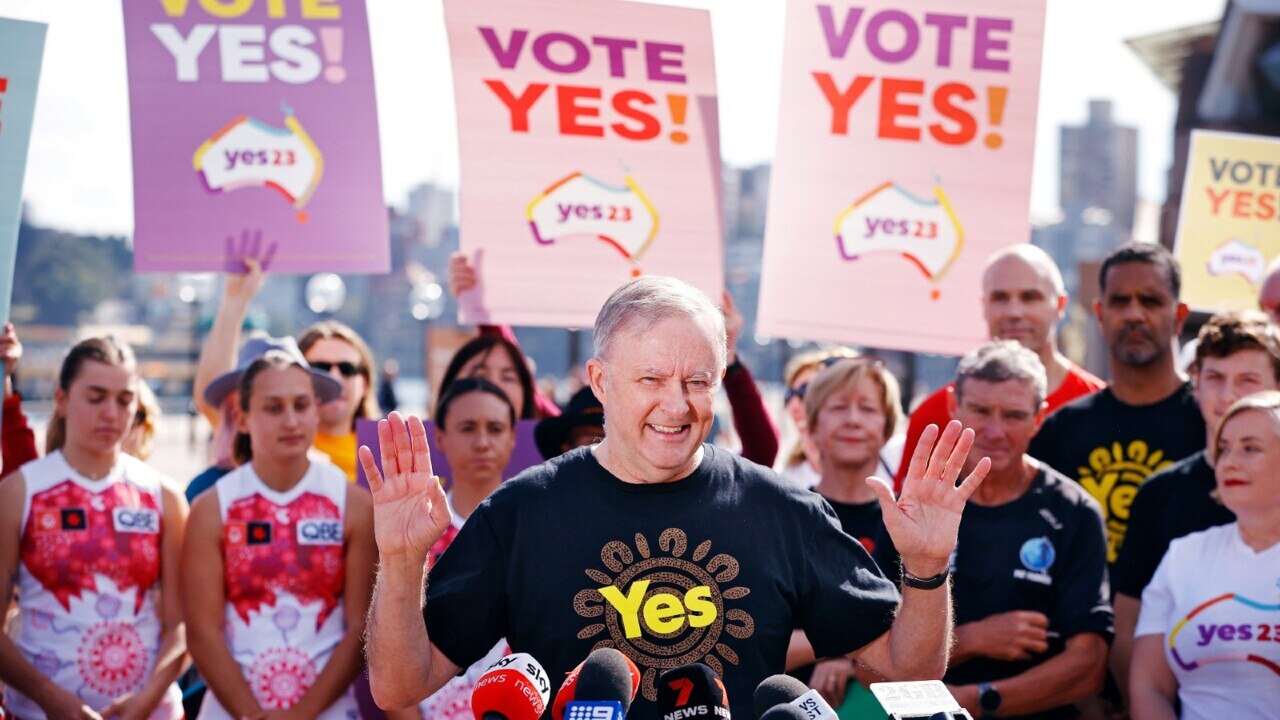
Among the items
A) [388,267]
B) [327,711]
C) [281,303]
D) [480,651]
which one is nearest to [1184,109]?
[388,267]

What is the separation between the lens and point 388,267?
591 cm

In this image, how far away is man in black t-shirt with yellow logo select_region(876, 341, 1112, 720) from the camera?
175 inches

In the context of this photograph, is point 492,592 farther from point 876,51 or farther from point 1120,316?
point 876,51

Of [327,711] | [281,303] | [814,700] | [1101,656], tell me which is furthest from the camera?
[281,303]

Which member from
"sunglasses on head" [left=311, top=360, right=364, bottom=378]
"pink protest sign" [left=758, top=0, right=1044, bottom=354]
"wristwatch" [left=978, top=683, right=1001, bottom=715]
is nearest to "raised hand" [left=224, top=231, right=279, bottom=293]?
"sunglasses on head" [left=311, top=360, right=364, bottom=378]

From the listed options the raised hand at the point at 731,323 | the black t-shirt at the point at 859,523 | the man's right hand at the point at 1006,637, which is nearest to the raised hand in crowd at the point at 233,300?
the raised hand at the point at 731,323

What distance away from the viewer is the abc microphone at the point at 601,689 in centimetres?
244

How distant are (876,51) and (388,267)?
2.26 metres

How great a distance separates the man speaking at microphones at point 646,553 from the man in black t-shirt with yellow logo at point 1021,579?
1.41 meters

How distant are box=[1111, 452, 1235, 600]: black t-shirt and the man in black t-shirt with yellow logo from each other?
0.17m

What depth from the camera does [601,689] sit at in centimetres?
250

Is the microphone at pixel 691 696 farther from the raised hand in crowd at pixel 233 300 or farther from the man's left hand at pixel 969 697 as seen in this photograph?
the raised hand in crowd at pixel 233 300

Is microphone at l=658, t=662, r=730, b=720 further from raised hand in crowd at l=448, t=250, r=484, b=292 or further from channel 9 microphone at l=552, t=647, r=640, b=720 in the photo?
raised hand in crowd at l=448, t=250, r=484, b=292

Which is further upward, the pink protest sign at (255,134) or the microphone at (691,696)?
the pink protest sign at (255,134)
